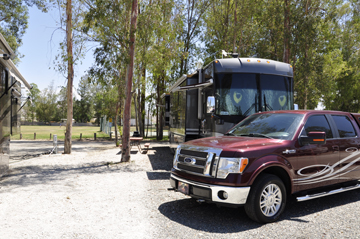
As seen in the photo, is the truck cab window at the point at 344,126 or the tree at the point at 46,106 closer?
the truck cab window at the point at 344,126

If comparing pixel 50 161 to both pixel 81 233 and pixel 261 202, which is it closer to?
pixel 81 233

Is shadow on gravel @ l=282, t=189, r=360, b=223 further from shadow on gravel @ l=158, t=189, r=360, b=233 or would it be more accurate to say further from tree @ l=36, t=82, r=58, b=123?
tree @ l=36, t=82, r=58, b=123

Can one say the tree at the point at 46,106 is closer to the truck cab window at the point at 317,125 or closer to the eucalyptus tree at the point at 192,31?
the eucalyptus tree at the point at 192,31

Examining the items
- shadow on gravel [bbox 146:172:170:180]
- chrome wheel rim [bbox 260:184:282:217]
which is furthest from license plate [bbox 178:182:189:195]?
shadow on gravel [bbox 146:172:170:180]

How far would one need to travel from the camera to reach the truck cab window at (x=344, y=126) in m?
6.40

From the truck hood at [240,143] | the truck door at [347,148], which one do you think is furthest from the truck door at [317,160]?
the truck hood at [240,143]

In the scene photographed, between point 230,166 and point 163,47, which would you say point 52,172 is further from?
point 163,47

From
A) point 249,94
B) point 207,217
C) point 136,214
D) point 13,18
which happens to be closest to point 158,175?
point 249,94

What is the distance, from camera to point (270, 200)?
5.04 metres

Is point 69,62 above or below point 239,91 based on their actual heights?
above

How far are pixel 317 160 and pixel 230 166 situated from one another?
1977 millimetres

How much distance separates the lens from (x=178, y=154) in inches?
231

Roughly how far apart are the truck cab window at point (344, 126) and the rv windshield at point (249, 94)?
6.91 ft

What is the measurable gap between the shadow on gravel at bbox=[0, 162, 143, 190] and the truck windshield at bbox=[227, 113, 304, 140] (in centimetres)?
531
